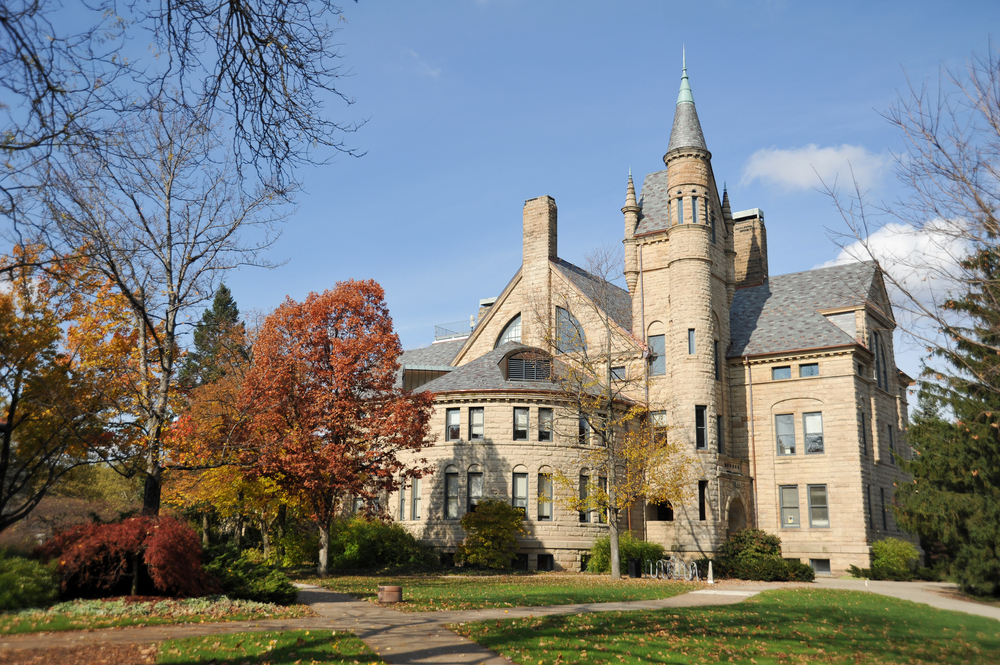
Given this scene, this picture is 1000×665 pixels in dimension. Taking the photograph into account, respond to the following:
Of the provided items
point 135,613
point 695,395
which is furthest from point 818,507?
point 135,613

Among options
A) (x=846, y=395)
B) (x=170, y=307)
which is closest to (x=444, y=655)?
(x=170, y=307)

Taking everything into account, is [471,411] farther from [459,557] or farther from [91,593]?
[91,593]

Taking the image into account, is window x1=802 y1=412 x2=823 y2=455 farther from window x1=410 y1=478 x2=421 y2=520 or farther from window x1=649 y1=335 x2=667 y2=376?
window x1=410 y1=478 x2=421 y2=520

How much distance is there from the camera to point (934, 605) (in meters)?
20.5

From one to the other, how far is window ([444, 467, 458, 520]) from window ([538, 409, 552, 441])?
4.15m

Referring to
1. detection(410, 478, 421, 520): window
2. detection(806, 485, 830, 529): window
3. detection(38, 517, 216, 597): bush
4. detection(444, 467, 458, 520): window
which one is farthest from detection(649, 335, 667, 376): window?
detection(38, 517, 216, 597): bush

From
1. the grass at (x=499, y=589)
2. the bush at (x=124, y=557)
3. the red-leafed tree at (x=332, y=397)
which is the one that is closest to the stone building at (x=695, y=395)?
the grass at (x=499, y=589)

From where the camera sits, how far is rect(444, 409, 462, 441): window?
33.3 m

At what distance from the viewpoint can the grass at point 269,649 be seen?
31.9ft

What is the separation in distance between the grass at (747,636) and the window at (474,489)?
51.9 feet

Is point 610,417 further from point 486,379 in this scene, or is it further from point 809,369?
point 809,369

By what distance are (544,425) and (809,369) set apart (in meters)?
13.5

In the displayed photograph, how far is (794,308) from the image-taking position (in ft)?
129

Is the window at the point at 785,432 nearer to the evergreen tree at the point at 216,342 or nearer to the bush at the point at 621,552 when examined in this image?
the bush at the point at 621,552
